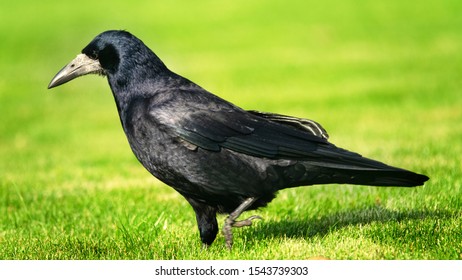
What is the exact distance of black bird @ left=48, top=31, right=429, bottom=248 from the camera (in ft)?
16.7

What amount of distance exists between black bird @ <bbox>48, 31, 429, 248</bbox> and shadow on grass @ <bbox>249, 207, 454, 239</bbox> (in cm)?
54

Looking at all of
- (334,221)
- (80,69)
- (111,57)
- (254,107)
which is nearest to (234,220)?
(334,221)

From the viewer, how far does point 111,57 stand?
5449mm

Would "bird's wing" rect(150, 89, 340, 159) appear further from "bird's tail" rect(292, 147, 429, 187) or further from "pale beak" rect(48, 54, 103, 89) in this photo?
"pale beak" rect(48, 54, 103, 89)

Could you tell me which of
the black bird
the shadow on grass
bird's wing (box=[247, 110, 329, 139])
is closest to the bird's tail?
the black bird

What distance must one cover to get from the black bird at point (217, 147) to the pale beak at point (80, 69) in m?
0.19

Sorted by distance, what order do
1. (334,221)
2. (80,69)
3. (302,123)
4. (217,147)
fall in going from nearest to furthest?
(217,147), (302,123), (80,69), (334,221)

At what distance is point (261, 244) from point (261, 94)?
12.8 metres

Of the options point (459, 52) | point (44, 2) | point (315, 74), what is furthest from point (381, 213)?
point (44, 2)

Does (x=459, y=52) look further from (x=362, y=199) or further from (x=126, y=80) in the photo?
(x=126, y=80)

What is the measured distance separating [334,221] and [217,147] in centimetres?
143

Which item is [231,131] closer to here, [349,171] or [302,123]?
[302,123]

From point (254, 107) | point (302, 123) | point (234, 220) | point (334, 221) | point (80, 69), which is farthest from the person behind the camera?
point (254, 107)

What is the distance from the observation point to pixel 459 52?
2259 cm
